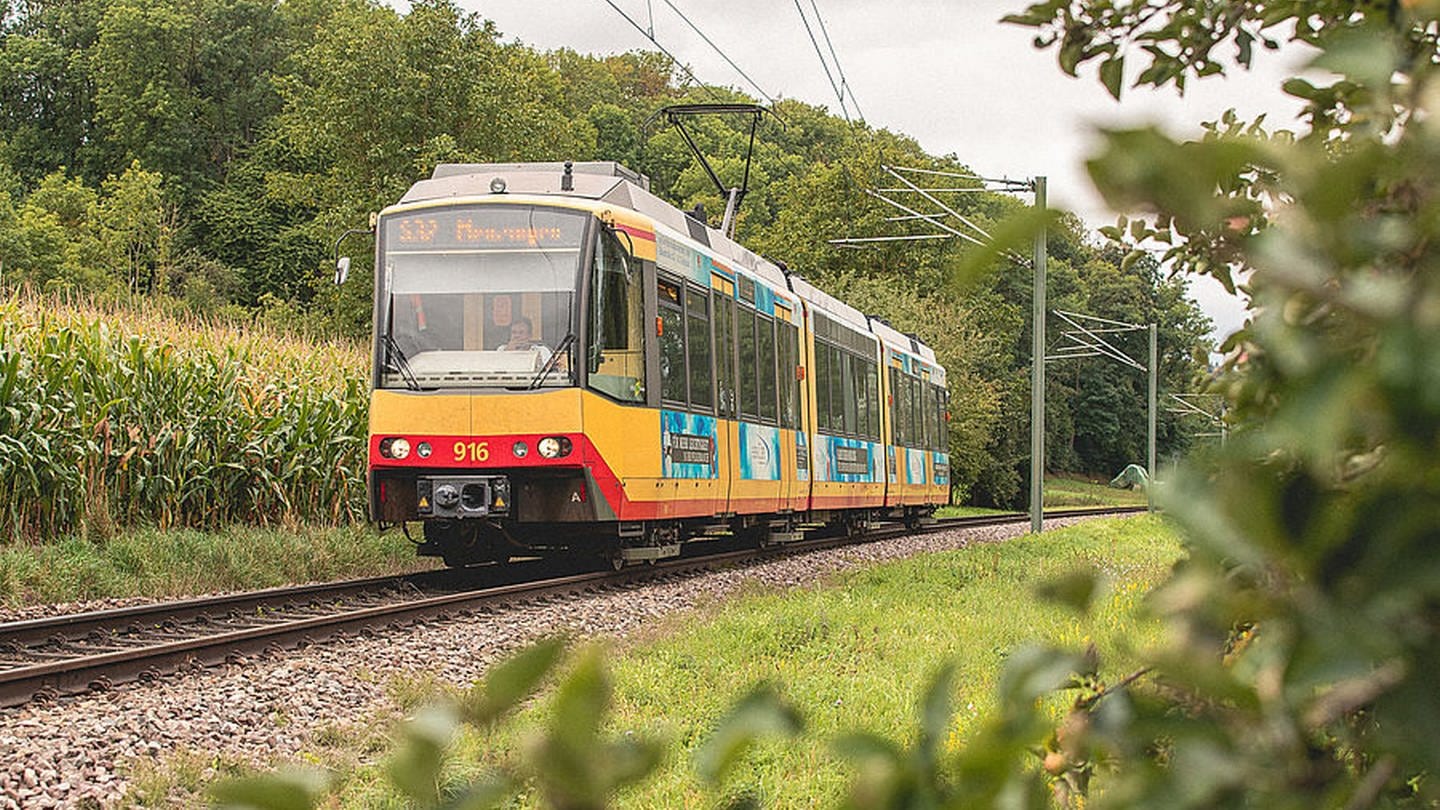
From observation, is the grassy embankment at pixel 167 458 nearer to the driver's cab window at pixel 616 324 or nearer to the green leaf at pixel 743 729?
the driver's cab window at pixel 616 324

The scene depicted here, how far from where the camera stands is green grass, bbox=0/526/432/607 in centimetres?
1215

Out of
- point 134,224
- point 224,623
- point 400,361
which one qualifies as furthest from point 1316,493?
point 134,224

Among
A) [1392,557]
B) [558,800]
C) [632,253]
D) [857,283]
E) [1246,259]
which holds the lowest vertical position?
[558,800]

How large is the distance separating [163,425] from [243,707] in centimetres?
877

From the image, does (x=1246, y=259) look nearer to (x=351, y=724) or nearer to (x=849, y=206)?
(x=351, y=724)

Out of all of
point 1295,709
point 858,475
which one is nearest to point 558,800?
point 1295,709

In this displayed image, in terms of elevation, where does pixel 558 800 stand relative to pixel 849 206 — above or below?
below

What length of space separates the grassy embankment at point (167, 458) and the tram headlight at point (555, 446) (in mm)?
3265

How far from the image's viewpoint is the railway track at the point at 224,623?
800cm

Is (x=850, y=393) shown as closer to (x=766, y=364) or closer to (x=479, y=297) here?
(x=766, y=364)

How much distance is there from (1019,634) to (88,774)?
5356mm

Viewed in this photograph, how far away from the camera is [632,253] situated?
13.5 metres

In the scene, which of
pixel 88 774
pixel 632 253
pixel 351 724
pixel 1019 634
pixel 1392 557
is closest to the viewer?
pixel 1392 557

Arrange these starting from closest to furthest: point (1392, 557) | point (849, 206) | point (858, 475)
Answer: point (1392, 557)
point (858, 475)
point (849, 206)
